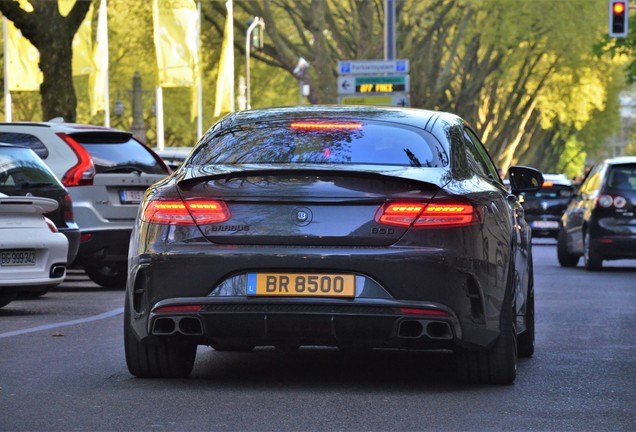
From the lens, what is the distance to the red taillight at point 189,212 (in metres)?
8.12

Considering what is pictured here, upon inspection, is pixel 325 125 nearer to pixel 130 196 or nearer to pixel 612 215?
pixel 130 196

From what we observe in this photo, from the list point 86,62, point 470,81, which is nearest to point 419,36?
point 470,81

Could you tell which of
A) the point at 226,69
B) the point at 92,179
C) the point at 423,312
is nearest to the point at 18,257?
the point at 92,179

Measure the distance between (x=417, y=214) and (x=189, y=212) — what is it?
1.09 m

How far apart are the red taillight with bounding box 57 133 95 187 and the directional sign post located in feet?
79.7

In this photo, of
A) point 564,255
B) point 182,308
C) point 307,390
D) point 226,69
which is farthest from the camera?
point 226,69

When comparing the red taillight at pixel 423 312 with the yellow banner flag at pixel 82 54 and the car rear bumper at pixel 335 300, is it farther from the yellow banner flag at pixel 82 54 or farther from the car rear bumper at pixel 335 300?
the yellow banner flag at pixel 82 54

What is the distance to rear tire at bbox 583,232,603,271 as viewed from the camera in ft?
Answer: 72.0

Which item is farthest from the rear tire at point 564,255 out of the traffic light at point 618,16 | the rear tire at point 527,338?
the rear tire at point 527,338

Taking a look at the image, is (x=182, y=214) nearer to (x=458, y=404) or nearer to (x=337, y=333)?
(x=337, y=333)

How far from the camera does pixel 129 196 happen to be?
1683 cm

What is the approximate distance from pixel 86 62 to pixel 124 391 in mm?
34417

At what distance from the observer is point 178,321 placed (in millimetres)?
8180

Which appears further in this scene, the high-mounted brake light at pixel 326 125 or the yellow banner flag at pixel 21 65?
the yellow banner flag at pixel 21 65
